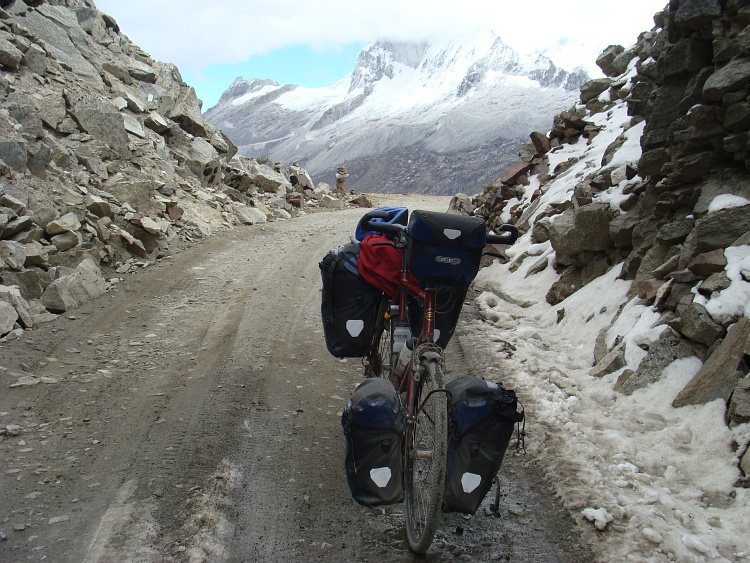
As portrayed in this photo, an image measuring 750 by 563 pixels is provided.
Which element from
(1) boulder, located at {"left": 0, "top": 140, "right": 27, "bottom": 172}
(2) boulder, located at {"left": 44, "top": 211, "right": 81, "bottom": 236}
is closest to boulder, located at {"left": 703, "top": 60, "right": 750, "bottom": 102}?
(2) boulder, located at {"left": 44, "top": 211, "right": 81, "bottom": 236}

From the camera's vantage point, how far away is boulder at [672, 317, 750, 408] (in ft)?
11.7

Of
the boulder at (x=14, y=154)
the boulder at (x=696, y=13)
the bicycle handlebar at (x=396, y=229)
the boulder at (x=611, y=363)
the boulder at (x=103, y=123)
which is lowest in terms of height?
the boulder at (x=611, y=363)

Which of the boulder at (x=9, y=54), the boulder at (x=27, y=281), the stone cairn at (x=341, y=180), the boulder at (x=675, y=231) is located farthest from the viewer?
the stone cairn at (x=341, y=180)

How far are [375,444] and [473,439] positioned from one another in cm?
48

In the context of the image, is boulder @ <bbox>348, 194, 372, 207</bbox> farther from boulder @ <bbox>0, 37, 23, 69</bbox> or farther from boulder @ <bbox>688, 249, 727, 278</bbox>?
boulder @ <bbox>688, 249, 727, 278</bbox>

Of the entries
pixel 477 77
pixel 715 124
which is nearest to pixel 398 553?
pixel 715 124

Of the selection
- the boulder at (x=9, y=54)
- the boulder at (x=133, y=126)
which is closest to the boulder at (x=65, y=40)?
the boulder at (x=133, y=126)

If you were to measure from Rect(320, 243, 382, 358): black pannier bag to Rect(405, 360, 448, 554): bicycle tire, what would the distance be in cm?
92

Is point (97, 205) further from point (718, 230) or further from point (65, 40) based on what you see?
point (718, 230)

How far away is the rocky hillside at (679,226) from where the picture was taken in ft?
13.0

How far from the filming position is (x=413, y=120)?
89.2 meters

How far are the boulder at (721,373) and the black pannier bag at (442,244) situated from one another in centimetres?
229

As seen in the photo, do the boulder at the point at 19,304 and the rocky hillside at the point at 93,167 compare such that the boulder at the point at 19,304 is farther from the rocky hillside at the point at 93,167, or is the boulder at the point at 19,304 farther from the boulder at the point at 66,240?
the boulder at the point at 66,240

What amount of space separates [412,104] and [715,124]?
10866 cm
